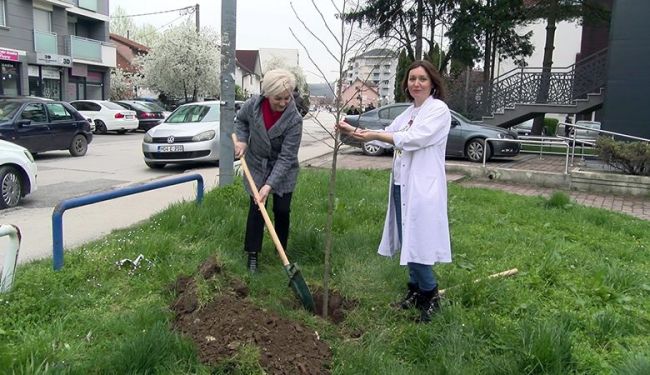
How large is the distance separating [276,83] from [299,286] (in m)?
1.48

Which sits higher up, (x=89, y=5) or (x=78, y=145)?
(x=89, y=5)

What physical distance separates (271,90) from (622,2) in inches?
461

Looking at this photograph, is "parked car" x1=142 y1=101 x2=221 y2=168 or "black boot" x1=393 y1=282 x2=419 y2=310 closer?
"black boot" x1=393 y1=282 x2=419 y2=310

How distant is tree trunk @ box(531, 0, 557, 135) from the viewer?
1758 cm

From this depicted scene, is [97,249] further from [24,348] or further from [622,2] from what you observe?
[622,2]

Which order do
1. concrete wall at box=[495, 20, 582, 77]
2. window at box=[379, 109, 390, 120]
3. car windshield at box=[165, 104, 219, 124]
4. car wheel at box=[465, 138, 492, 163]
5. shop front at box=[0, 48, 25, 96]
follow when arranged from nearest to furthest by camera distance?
1. car windshield at box=[165, 104, 219, 124]
2. car wheel at box=[465, 138, 492, 163]
3. window at box=[379, 109, 390, 120]
4. shop front at box=[0, 48, 25, 96]
5. concrete wall at box=[495, 20, 582, 77]

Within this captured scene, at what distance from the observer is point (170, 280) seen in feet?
13.2

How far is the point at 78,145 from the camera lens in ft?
47.7

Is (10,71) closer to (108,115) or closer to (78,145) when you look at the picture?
(108,115)

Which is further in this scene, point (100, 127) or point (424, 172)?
point (100, 127)

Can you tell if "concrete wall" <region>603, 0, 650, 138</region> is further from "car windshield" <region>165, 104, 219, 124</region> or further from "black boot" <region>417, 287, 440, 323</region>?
"black boot" <region>417, 287, 440, 323</region>

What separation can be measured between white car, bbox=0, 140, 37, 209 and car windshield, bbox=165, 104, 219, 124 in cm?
535

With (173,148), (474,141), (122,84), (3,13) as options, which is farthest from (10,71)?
(474,141)

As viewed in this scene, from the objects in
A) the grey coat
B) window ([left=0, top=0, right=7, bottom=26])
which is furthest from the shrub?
window ([left=0, top=0, right=7, bottom=26])
